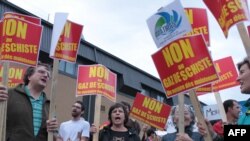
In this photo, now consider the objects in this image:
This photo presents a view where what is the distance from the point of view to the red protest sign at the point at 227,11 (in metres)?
4.64

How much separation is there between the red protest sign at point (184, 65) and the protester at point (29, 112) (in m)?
1.27

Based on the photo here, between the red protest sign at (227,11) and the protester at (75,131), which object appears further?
the protester at (75,131)

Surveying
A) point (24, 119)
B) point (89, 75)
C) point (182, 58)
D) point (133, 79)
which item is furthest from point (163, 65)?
point (133, 79)

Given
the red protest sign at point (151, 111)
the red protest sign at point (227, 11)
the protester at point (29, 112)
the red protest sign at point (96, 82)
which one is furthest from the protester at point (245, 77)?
the red protest sign at point (96, 82)

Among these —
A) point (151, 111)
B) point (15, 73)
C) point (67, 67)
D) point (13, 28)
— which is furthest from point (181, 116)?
point (67, 67)

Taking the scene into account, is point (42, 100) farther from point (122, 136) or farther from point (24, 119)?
point (122, 136)

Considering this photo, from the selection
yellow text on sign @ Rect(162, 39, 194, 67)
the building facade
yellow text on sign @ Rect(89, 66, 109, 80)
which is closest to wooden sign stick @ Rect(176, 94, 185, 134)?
yellow text on sign @ Rect(162, 39, 194, 67)

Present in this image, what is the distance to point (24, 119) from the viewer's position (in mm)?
4609

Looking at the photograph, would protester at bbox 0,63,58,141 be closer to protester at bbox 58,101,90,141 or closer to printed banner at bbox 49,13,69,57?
printed banner at bbox 49,13,69,57

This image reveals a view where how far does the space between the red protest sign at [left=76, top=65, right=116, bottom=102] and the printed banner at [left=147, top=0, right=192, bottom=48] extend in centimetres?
293

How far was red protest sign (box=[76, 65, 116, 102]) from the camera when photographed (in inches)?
306

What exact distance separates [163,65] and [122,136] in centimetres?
115

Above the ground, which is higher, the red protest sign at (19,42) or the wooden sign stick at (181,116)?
the red protest sign at (19,42)

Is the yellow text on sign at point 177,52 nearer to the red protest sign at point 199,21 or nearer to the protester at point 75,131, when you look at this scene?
the red protest sign at point 199,21
